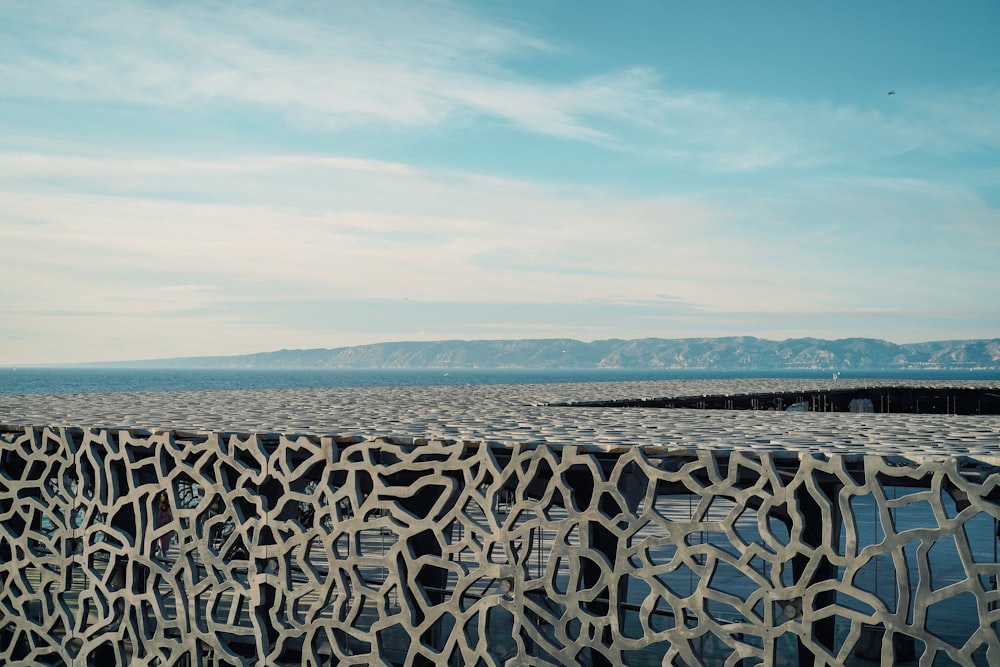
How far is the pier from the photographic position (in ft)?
25.1

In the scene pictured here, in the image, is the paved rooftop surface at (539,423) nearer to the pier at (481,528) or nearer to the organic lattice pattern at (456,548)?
the pier at (481,528)

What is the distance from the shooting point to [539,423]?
11.8 metres

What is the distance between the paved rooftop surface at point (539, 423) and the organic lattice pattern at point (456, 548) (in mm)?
272

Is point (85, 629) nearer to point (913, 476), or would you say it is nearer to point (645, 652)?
point (645, 652)

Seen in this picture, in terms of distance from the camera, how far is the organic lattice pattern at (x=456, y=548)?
7555 millimetres

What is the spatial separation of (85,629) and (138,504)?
186 centimetres

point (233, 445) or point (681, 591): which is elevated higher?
point (233, 445)

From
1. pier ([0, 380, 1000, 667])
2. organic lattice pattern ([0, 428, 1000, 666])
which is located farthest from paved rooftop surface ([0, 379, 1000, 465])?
organic lattice pattern ([0, 428, 1000, 666])

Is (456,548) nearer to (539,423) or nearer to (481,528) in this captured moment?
(481,528)

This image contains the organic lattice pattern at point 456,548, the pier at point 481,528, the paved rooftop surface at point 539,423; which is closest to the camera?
the organic lattice pattern at point 456,548

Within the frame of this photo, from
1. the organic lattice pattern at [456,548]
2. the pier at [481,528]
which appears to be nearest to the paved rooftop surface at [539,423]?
the pier at [481,528]

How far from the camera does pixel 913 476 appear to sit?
7293mm

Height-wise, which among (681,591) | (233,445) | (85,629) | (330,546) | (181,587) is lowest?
(681,591)

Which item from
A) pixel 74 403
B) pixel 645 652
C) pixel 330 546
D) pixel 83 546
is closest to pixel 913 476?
pixel 330 546
